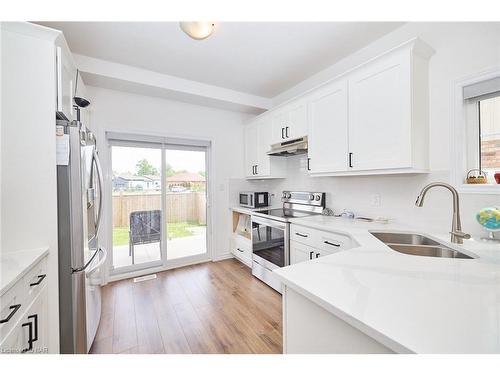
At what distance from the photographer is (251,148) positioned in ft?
11.5

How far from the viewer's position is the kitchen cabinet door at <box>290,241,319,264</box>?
82.7 inches

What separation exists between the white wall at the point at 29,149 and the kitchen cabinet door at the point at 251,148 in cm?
246

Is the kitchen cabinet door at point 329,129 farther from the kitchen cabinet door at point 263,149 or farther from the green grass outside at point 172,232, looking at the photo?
the green grass outside at point 172,232

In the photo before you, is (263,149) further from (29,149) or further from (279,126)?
(29,149)

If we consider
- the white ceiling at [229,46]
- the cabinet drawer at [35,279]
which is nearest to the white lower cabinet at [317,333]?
the cabinet drawer at [35,279]

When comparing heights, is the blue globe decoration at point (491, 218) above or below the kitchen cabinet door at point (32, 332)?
above

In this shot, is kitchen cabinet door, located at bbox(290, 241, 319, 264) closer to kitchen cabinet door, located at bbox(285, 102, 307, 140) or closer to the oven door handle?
the oven door handle

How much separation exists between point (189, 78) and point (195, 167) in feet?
4.26

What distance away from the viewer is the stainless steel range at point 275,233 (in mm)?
2434

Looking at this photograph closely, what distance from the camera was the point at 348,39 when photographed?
212 cm

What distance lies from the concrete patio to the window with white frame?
328 cm

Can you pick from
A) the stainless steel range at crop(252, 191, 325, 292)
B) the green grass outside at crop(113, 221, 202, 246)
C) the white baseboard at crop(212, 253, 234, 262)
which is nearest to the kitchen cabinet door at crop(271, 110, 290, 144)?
the stainless steel range at crop(252, 191, 325, 292)
